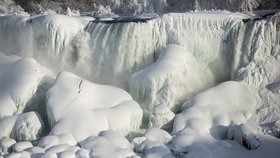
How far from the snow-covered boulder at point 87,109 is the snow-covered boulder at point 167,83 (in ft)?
0.73

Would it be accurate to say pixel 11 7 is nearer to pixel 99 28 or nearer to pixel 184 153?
pixel 99 28

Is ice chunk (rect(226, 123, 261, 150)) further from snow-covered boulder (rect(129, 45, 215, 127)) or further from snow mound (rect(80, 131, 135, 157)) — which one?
snow mound (rect(80, 131, 135, 157))

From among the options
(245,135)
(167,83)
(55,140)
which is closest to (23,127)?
(55,140)

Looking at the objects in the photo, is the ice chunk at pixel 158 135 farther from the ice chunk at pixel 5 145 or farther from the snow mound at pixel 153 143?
the ice chunk at pixel 5 145

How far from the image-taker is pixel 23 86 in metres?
7.32

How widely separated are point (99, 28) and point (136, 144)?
2.53 m

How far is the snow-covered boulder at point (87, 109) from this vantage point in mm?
6570

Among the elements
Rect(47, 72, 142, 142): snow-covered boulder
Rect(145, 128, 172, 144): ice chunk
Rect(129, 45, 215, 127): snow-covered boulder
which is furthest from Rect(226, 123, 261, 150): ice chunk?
Rect(47, 72, 142, 142): snow-covered boulder

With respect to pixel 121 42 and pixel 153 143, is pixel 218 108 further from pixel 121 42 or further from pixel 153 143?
pixel 121 42

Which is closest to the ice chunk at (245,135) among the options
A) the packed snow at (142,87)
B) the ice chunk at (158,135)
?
the packed snow at (142,87)

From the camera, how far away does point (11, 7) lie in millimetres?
16062

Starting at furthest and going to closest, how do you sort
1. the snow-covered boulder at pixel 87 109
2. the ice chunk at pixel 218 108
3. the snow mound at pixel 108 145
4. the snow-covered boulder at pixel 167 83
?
the snow-covered boulder at pixel 167 83 < the ice chunk at pixel 218 108 < the snow-covered boulder at pixel 87 109 < the snow mound at pixel 108 145

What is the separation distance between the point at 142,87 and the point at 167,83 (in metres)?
0.37

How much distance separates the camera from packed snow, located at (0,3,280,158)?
20.7 ft
